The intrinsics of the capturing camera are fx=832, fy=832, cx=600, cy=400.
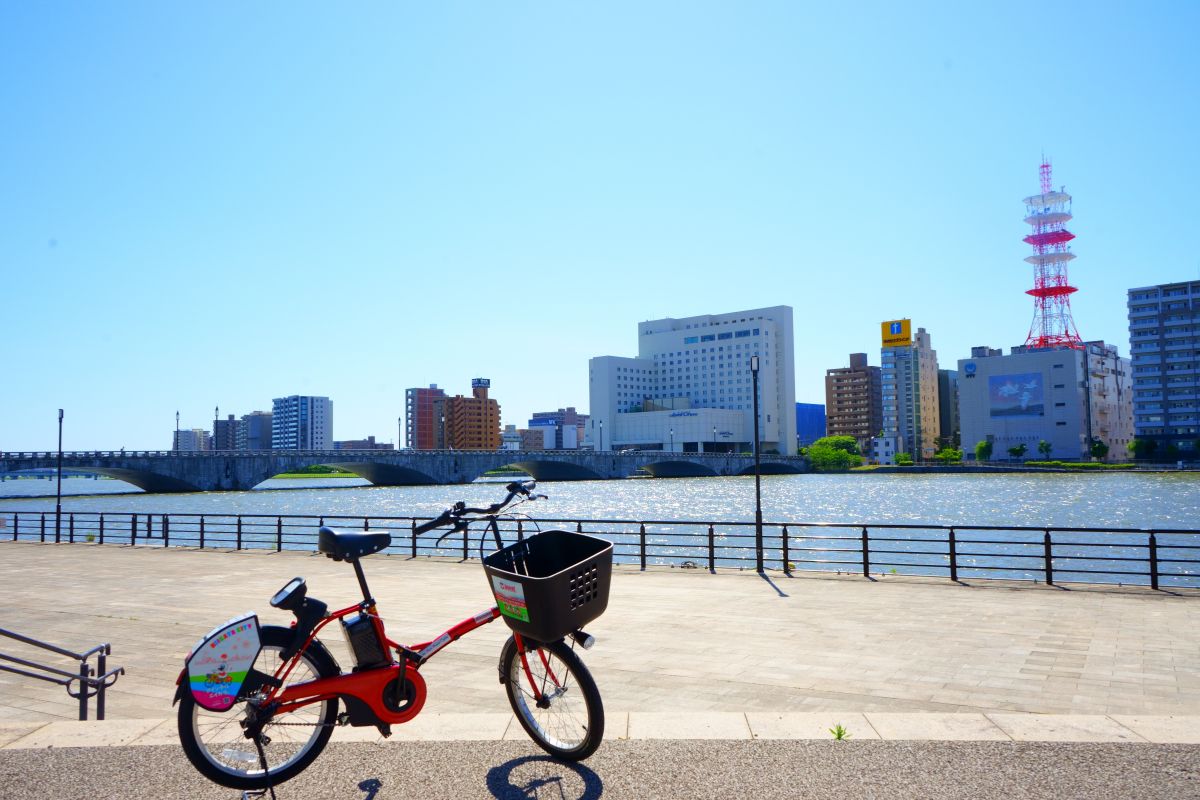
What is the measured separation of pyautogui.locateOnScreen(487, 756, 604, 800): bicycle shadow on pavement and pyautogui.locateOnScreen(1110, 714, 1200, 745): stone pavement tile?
11.4ft

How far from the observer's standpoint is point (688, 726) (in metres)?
5.46

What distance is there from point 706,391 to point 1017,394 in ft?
214

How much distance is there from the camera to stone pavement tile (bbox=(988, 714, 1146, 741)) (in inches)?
203

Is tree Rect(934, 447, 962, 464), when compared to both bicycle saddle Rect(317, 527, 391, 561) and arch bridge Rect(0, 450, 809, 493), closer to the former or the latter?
arch bridge Rect(0, 450, 809, 493)

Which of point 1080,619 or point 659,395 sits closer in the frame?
point 1080,619

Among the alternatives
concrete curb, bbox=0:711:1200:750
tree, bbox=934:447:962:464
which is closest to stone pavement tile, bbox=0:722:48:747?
concrete curb, bbox=0:711:1200:750

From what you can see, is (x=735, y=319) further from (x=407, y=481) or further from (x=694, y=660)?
(x=694, y=660)

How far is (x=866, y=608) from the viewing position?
38.4 feet

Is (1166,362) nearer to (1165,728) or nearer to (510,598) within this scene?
(1165,728)

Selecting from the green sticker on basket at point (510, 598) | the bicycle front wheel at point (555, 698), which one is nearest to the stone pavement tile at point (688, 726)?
the bicycle front wheel at point (555, 698)

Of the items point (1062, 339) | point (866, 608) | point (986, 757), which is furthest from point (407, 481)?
point (1062, 339)

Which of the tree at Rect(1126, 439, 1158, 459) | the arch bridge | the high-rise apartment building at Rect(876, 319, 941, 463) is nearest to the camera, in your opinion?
the arch bridge

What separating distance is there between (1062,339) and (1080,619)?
17472 centimetres

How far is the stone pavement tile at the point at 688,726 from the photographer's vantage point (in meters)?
5.27
